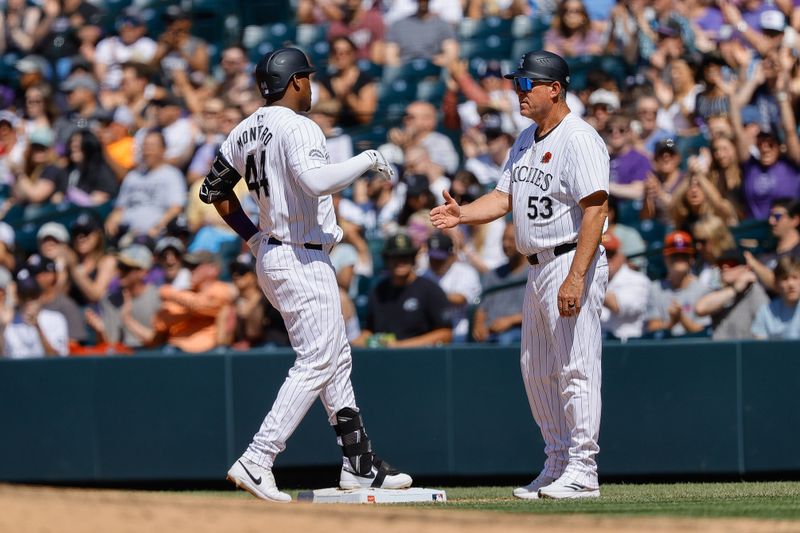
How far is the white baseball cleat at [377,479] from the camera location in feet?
20.9

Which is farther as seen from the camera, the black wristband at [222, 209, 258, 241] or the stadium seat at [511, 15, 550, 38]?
the stadium seat at [511, 15, 550, 38]

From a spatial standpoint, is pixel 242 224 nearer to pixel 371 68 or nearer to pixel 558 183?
pixel 558 183

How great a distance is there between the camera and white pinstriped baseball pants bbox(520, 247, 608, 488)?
20.4 ft

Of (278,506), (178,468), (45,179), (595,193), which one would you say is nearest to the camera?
(278,506)

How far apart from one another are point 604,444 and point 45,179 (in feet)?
19.5

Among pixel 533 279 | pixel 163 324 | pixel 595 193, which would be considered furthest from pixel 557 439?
pixel 163 324

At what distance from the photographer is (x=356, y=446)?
21.0 ft

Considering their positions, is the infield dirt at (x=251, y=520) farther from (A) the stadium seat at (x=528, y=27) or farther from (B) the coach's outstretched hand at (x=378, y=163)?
(A) the stadium seat at (x=528, y=27)

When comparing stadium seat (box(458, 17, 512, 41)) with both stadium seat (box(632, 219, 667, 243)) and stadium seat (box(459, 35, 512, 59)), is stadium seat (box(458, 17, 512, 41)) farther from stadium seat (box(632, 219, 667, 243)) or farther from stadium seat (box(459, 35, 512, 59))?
stadium seat (box(632, 219, 667, 243))

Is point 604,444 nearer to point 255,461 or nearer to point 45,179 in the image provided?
point 255,461

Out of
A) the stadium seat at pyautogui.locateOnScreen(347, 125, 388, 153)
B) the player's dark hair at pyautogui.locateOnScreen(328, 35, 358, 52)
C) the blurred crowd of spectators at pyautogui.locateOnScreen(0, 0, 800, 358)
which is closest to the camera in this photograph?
the blurred crowd of spectators at pyautogui.locateOnScreen(0, 0, 800, 358)

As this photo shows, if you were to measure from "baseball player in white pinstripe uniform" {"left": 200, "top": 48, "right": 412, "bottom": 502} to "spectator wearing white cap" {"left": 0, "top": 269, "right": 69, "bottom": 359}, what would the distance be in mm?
3960

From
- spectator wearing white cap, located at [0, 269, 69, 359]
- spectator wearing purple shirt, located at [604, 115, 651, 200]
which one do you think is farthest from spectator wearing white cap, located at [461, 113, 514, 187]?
spectator wearing white cap, located at [0, 269, 69, 359]

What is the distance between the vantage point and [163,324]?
9.84 metres
